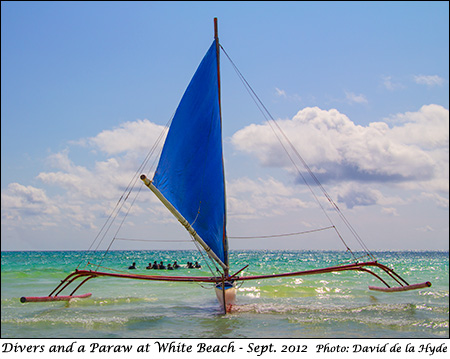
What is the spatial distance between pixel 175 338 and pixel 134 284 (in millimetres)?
15117

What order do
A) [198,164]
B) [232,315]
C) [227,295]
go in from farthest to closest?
[227,295] < [198,164] < [232,315]

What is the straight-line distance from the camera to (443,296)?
18.5 metres

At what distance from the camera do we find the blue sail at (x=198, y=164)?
13398mm

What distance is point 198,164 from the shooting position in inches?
532

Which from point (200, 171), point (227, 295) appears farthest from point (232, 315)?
point (200, 171)

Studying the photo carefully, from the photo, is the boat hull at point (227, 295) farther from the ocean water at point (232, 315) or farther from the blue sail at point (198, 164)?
the blue sail at point (198, 164)

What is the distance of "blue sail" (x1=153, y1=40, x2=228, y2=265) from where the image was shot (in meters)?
13.4

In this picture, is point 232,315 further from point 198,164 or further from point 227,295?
point 198,164

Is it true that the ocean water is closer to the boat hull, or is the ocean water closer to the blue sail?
the boat hull

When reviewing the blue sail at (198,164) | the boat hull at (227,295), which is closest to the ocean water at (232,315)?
the boat hull at (227,295)

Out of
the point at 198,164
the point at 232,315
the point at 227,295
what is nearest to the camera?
the point at 232,315

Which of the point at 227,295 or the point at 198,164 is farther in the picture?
the point at 227,295

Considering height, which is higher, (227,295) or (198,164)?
(198,164)

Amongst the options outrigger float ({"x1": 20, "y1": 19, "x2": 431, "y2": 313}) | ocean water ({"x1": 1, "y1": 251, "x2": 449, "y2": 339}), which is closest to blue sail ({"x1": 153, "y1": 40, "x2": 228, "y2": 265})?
outrigger float ({"x1": 20, "y1": 19, "x2": 431, "y2": 313})
